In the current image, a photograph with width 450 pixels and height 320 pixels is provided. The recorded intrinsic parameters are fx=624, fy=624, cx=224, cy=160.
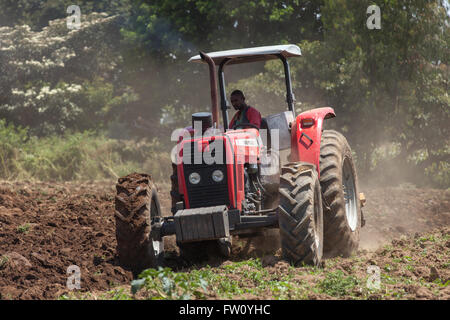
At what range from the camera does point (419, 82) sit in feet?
59.3

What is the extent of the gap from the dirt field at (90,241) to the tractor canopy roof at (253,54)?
8.13 ft

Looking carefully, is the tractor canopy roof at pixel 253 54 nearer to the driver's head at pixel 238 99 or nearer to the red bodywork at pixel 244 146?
the driver's head at pixel 238 99

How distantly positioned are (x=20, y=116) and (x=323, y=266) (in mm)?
20116

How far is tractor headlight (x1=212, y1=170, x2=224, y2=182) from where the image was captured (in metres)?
7.18

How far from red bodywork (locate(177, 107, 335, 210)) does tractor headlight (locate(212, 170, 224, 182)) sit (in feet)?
0.32

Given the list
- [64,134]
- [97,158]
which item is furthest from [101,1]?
[97,158]

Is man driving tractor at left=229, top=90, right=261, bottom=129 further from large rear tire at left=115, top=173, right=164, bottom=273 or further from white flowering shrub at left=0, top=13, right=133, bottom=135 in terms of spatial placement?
white flowering shrub at left=0, top=13, right=133, bottom=135

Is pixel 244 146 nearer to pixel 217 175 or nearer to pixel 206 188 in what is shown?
pixel 217 175

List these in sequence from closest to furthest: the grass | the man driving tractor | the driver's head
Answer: the grass
the man driving tractor
the driver's head

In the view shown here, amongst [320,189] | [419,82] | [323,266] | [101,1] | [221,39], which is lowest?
[323,266]

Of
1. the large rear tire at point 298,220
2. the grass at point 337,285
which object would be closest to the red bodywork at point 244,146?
the large rear tire at point 298,220

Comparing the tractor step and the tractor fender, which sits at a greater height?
the tractor fender

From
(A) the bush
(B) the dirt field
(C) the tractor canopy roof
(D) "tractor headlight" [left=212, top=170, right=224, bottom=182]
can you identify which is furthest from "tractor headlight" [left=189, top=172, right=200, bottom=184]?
(A) the bush

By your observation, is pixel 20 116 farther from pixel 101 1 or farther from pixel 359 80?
pixel 359 80
